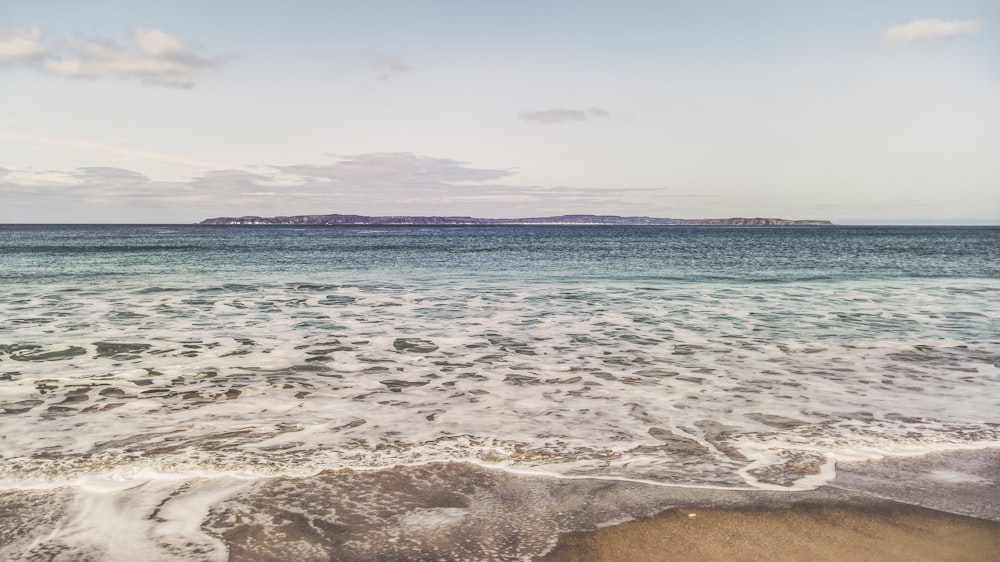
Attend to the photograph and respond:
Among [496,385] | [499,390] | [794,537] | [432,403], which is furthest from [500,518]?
[496,385]

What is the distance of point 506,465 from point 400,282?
21.1m

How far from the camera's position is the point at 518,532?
465 cm

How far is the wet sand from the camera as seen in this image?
14.2 ft

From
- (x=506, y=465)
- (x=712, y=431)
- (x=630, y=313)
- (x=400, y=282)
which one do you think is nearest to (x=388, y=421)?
(x=506, y=465)

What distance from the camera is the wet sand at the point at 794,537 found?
14.2ft

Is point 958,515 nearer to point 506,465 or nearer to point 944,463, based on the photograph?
point 944,463

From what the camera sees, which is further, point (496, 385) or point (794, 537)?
point (496, 385)

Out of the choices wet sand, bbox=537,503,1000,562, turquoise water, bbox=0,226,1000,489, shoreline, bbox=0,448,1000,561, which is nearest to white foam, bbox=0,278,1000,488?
turquoise water, bbox=0,226,1000,489

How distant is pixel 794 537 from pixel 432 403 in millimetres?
4777

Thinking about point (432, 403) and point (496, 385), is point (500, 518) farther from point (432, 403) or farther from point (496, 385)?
point (496, 385)

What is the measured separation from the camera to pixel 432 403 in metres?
8.26

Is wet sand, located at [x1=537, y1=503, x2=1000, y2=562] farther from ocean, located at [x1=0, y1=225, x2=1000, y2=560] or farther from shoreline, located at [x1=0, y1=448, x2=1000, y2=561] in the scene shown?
ocean, located at [x1=0, y1=225, x2=1000, y2=560]

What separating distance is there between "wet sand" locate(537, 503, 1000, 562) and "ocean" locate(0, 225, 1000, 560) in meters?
0.36

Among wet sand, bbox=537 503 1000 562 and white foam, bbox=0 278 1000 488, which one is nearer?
wet sand, bbox=537 503 1000 562
